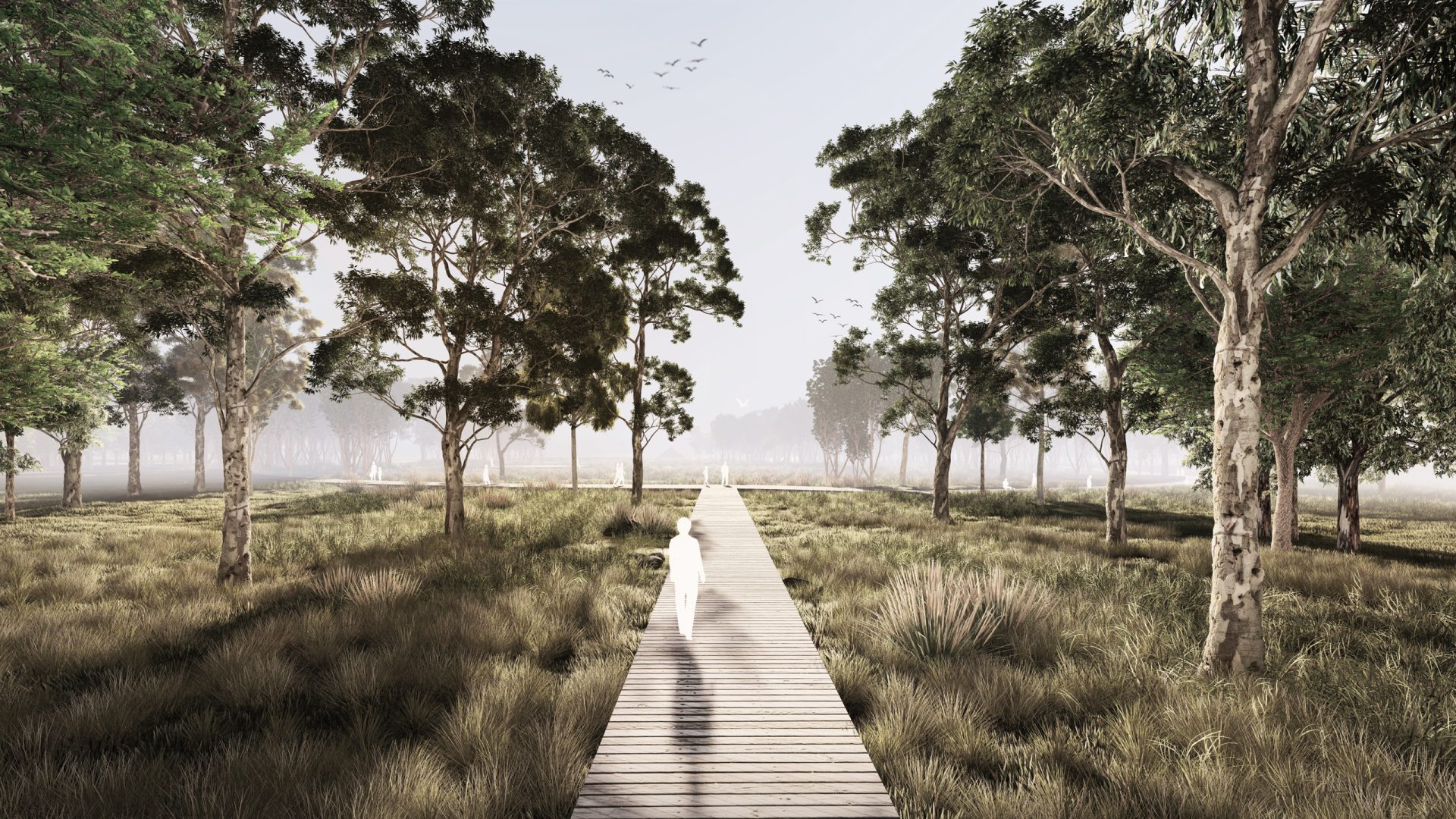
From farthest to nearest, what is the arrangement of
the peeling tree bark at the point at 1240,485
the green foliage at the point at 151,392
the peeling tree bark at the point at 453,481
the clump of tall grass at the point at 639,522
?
the green foliage at the point at 151,392
the clump of tall grass at the point at 639,522
the peeling tree bark at the point at 453,481
the peeling tree bark at the point at 1240,485

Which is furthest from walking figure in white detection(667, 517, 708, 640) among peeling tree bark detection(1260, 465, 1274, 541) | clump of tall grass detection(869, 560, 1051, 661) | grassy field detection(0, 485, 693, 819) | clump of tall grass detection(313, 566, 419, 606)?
peeling tree bark detection(1260, 465, 1274, 541)

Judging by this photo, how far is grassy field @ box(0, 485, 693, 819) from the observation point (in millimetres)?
3641

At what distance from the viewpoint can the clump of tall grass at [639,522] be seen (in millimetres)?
14930

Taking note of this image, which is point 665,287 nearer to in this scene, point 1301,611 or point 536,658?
point 536,658

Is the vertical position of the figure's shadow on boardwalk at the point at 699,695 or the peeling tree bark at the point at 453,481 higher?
the peeling tree bark at the point at 453,481

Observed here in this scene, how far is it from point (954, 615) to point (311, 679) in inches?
285

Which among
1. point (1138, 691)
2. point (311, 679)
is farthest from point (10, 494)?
point (1138, 691)

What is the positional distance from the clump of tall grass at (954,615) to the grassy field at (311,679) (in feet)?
11.3

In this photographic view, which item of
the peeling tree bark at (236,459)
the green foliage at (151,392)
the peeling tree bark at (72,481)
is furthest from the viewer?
the green foliage at (151,392)

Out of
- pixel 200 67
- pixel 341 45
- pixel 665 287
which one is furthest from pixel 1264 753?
pixel 665 287

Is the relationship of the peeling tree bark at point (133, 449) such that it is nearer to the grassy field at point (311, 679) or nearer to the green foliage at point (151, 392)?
the green foliage at point (151, 392)

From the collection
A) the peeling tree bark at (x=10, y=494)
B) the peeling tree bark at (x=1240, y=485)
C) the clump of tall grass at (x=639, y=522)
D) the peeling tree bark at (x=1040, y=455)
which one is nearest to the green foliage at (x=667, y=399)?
the clump of tall grass at (x=639, y=522)

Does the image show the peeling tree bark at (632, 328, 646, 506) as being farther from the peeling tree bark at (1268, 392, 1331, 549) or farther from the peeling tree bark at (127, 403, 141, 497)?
the peeling tree bark at (127, 403, 141, 497)

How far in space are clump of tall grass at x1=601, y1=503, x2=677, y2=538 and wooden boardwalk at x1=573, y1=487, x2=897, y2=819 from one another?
7.36 m
